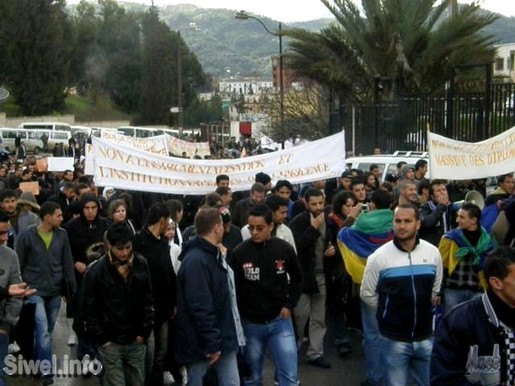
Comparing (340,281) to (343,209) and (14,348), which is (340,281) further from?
(14,348)

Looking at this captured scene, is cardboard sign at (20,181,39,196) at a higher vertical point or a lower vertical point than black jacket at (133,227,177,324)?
higher

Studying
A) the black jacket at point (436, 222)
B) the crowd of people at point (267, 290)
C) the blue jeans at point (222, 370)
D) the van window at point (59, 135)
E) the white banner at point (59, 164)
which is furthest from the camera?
the van window at point (59, 135)

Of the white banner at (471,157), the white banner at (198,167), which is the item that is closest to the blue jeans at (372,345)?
the white banner at (471,157)

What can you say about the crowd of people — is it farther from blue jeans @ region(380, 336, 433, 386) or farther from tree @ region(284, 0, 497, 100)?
tree @ region(284, 0, 497, 100)

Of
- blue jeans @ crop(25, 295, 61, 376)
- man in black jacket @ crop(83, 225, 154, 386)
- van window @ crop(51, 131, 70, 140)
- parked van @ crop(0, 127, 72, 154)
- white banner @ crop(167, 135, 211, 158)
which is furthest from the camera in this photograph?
van window @ crop(51, 131, 70, 140)

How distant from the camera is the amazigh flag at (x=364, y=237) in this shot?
8.13 m

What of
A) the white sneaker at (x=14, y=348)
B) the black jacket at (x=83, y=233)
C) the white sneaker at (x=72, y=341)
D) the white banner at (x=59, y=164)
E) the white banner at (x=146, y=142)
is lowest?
the white sneaker at (x=72, y=341)

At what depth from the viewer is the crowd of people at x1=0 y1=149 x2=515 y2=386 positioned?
6.18 metres

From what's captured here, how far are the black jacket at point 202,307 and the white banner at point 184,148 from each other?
18.0 metres

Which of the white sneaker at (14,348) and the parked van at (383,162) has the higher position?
the parked van at (383,162)

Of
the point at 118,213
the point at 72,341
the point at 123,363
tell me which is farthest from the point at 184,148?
the point at 123,363

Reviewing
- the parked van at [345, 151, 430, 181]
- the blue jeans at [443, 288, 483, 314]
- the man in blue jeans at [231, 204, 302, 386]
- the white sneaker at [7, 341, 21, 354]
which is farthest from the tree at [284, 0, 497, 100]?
the man in blue jeans at [231, 204, 302, 386]

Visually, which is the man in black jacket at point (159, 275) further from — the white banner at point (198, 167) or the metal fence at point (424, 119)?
the metal fence at point (424, 119)

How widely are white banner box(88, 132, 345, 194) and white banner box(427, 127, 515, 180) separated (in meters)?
1.79
